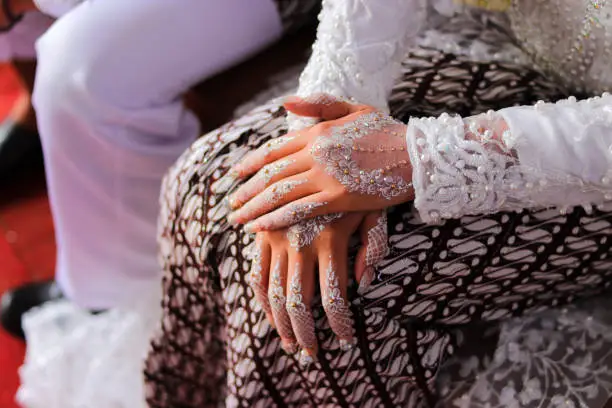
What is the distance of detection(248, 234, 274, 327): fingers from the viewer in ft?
2.11

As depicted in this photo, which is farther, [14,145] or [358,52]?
[14,145]

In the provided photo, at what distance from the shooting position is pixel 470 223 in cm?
63

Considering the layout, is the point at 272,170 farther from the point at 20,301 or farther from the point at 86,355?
the point at 20,301

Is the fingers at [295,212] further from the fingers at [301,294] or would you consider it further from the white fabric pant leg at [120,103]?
the white fabric pant leg at [120,103]

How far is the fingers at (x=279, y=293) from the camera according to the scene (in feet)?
2.05

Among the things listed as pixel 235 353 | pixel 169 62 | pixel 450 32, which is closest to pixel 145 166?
pixel 169 62

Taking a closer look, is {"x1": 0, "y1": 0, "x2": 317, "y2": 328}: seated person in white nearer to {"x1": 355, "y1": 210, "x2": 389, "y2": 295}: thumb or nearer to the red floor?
the red floor

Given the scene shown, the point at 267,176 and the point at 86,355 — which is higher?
the point at 267,176

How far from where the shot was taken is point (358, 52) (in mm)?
727

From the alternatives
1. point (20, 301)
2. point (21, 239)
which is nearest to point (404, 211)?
point (20, 301)

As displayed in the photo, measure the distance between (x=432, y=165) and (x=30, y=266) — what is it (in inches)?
41.5

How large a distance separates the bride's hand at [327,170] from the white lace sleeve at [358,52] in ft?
0.18

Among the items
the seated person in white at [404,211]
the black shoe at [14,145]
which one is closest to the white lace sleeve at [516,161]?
the seated person in white at [404,211]

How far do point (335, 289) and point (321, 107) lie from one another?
7.7 inches
